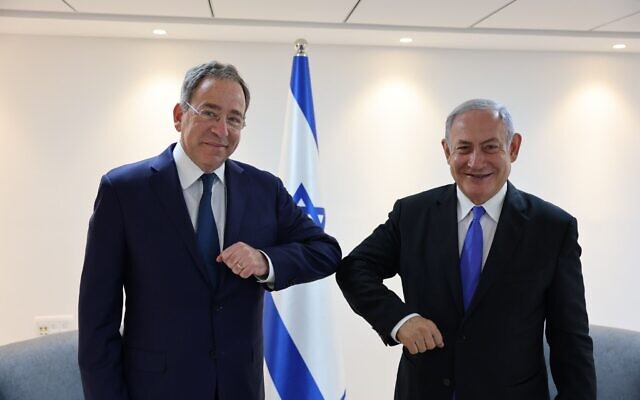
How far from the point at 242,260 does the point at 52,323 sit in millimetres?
2811

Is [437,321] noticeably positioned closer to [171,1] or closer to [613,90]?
[171,1]

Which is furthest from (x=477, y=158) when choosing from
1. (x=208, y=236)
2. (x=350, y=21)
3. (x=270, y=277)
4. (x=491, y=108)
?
(x=350, y=21)

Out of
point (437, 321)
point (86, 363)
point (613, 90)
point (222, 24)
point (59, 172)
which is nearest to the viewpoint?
point (86, 363)

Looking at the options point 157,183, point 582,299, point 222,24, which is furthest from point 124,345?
point 222,24

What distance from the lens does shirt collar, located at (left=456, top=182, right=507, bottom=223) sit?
169cm

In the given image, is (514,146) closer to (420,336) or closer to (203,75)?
(420,336)

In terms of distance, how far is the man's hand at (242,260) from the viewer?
1.54 m

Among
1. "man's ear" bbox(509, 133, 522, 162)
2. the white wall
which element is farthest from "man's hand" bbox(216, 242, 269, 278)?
the white wall

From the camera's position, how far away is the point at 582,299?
62.5 inches

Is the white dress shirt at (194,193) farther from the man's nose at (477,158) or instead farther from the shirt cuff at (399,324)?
the man's nose at (477,158)

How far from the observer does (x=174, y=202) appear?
162cm

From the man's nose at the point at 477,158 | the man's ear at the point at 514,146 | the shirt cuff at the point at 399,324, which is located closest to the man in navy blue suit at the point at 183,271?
the shirt cuff at the point at 399,324

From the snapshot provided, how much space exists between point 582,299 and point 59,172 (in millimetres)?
3333

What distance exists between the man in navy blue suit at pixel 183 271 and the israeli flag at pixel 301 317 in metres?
1.33
